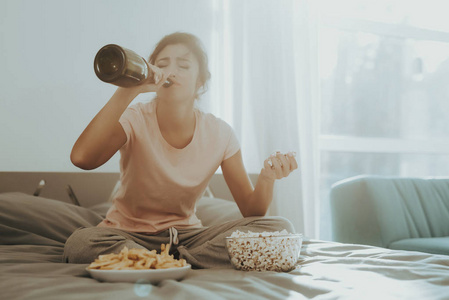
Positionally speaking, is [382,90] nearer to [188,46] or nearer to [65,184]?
[188,46]

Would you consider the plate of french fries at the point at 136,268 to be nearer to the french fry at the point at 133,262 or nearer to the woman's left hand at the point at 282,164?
the french fry at the point at 133,262

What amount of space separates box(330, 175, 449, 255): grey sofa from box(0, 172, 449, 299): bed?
893mm

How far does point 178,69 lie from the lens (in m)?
1.53

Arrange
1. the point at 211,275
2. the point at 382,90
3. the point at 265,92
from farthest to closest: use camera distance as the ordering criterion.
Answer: the point at 382,90
the point at 265,92
the point at 211,275

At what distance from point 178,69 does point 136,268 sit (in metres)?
0.83

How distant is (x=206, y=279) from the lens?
3.01ft

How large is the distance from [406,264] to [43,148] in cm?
175

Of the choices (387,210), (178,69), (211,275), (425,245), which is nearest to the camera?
(211,275)

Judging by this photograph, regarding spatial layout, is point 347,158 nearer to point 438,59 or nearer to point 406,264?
point 438,59

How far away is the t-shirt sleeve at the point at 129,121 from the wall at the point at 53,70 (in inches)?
36.5

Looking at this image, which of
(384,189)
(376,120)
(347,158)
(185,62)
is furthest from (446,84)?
(185,62)

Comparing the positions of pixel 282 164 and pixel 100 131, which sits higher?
pixel 100 131

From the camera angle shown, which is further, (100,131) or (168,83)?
(168,83)

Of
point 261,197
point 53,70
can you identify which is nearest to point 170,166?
point 261,197
